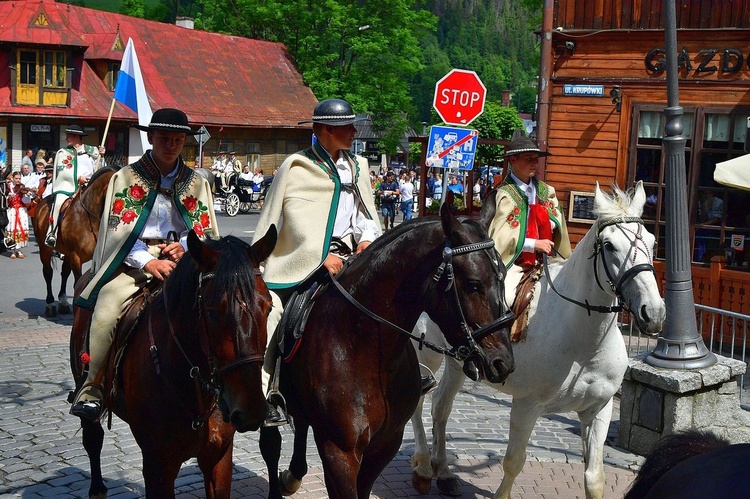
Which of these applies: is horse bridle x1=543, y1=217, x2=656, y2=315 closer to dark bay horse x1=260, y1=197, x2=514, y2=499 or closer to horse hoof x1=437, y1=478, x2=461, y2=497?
dark bay horse x1=260, y1=197, x2=514, y2=499

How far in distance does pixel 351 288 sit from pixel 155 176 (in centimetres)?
142

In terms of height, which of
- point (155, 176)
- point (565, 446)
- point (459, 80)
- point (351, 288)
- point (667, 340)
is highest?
point (459, 80)

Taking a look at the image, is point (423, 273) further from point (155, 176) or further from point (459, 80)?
point (459, 80)

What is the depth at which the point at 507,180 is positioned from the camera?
6988mm

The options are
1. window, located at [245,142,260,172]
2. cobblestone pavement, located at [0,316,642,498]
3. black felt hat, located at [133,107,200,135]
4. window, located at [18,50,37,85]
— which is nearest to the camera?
black felt hat, located at [133,107,200,135]

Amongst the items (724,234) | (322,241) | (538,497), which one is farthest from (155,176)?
(724,234)

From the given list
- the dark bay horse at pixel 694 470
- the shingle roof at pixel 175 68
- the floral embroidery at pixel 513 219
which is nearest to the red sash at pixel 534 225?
the floral embroidery at pixel 513 219

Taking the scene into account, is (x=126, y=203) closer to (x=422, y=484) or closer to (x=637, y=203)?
(x=422, y=484)

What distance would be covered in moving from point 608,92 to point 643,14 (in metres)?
1.33

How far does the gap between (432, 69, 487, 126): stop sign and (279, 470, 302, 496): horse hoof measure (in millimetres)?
7731

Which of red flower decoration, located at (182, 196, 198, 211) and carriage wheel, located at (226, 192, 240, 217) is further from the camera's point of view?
carriage wheel, located at (226, 192, 240, 217)

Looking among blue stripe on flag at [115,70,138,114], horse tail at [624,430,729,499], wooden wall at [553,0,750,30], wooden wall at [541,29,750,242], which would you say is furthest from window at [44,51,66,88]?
horse tail at [624,430,729,499]

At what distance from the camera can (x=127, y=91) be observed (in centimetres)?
1373

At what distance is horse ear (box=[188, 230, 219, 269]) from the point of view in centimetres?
405
